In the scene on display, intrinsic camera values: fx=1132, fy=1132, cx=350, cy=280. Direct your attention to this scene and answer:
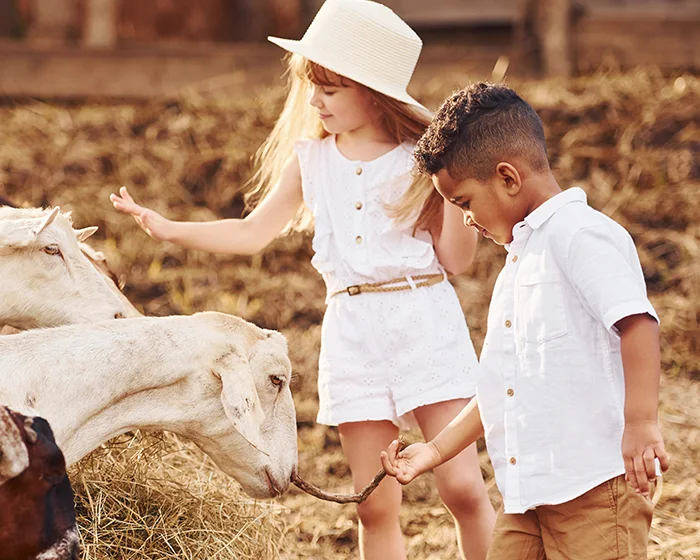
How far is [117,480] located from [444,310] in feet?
3.56

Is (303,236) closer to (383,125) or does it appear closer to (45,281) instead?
(383,125)

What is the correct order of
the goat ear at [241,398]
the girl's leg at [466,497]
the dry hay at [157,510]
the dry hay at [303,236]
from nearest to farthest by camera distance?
1. the goat ear at [241,398]
2. the dry hay at [157,510]
3. the girl's leg at [466,497]
4. the dry hay at [303,236]

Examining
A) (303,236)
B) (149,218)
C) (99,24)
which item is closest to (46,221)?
(149,218)

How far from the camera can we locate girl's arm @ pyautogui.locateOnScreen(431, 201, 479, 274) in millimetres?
3344

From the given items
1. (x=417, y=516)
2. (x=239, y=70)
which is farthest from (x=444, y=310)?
(x=239, y=70)

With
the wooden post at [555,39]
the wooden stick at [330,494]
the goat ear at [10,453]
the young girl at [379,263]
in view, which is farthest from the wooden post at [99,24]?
the goat ear at [10,453]

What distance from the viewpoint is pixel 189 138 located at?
24.8 feet

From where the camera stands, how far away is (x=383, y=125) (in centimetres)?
353

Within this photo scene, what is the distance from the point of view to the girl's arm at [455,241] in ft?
11.0

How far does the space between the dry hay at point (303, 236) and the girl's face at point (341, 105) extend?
1.51 m

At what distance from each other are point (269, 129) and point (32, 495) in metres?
5.31

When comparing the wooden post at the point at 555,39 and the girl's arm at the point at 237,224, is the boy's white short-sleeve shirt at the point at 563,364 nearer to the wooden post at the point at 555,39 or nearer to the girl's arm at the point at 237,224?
the girl's arm at the point at 237,224

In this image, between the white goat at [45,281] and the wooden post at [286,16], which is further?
the wooden post at [286,16]

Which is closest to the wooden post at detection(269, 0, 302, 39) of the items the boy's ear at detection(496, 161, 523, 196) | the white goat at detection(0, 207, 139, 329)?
the white goat at detection(0, 207, 139, 329)
